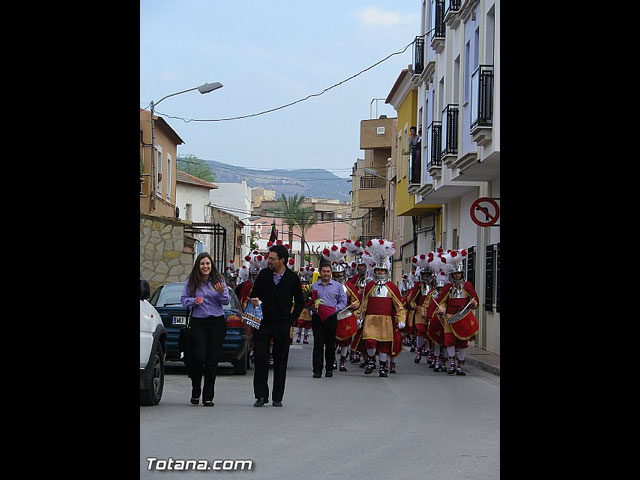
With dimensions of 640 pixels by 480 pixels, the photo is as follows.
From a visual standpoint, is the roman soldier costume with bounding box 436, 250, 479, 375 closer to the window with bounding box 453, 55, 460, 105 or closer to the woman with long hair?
A: the woman with long hair

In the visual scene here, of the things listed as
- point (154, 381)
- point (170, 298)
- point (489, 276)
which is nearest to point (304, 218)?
point (489, 276)

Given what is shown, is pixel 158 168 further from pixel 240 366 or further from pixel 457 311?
pixel 240 366

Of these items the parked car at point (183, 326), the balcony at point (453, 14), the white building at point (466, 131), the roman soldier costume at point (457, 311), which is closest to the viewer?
the parked car at point (183, 326)

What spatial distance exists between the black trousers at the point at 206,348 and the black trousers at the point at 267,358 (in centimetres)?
52

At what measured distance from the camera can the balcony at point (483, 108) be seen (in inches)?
831

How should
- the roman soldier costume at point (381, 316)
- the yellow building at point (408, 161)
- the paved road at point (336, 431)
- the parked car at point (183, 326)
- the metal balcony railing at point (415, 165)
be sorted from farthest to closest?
the yellow building at point (408, 161) < the metal balcony railing at point (415, 165) < the roman soldier costume at point (381, 316) < the parked car at point (183, 326) < the paved road at point (336, 431)

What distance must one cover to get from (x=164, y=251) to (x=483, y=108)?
43.3 ft

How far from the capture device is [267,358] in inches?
524

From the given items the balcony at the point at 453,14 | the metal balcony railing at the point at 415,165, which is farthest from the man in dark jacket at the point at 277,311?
the metal balcony railing at the point at 415,165

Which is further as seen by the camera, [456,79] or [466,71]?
[456,79]

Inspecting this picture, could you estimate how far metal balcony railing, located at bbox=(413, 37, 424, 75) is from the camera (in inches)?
1362

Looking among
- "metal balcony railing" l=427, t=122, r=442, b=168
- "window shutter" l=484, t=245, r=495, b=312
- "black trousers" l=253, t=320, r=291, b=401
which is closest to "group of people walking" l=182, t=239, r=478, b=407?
"black trousers" l=253, t=320, r=291, b=401

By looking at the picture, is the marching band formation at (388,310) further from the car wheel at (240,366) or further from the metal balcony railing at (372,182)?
the metal balcony railing at (372,182)
